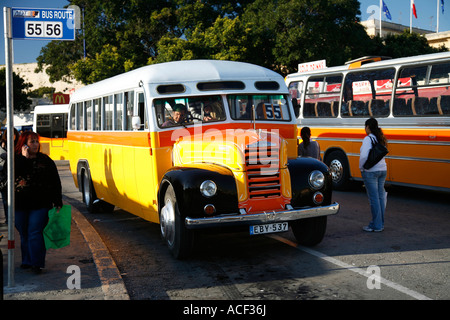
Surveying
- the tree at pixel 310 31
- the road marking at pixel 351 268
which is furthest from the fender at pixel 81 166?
the tree at pixel 310 31

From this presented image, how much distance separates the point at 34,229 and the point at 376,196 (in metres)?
5.05

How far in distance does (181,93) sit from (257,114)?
3.85 ft

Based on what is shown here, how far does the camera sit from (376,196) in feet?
28.8

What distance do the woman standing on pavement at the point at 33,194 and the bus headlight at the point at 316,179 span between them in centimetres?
311

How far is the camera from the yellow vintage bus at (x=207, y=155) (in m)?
6.81

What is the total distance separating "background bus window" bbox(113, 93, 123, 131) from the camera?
368 inches

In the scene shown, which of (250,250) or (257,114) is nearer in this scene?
(250,250)

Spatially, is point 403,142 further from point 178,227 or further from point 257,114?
point 178,227
